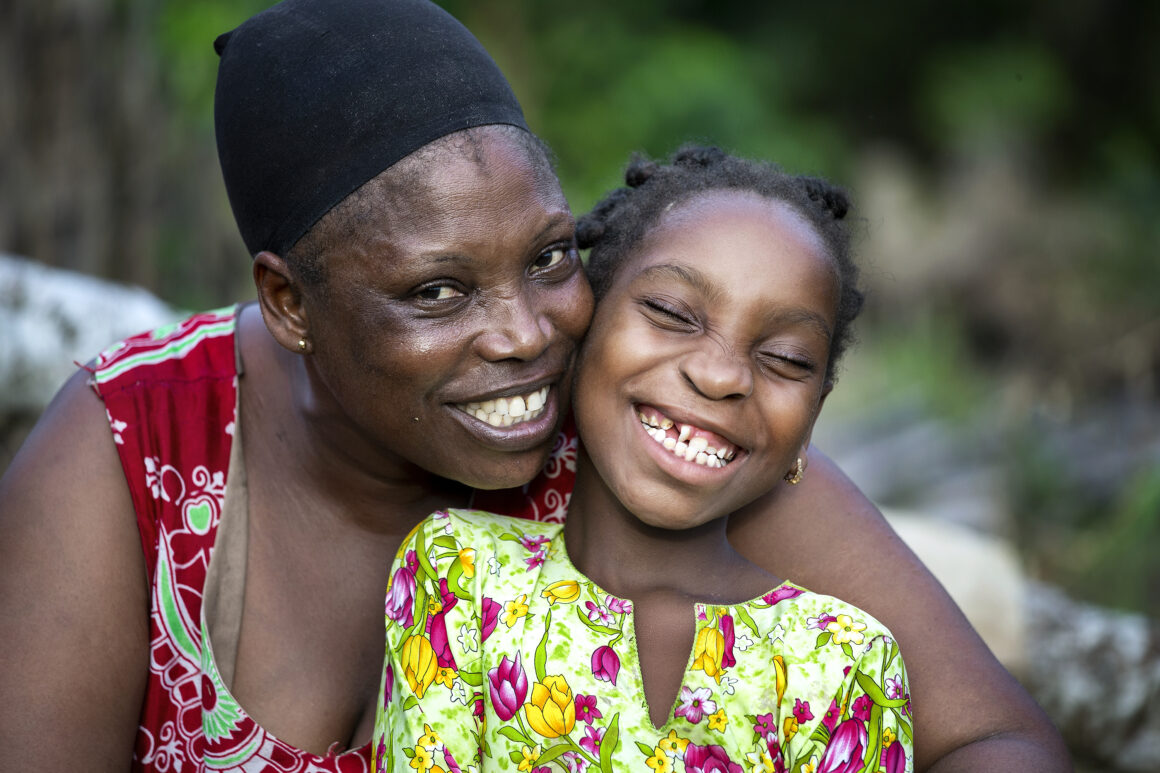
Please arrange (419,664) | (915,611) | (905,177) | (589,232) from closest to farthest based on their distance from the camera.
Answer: (419,664) < (915,611) < (589,232) < (905,177)

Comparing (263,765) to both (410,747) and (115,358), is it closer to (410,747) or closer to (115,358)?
(410,747)

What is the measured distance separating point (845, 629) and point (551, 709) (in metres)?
0.51

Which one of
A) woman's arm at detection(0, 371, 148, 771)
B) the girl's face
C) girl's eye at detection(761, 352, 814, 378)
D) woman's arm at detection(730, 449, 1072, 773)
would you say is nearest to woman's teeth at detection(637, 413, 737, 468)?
the girl's face

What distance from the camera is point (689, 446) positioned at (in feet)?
7.34

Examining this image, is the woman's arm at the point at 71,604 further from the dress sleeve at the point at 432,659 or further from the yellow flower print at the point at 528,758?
the yellow flower print at the point at 528,758

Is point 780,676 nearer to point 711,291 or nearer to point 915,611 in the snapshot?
point 915,611

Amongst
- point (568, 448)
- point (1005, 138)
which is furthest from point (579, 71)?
point (568, 448)

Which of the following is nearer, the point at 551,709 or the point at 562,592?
the point at 551,709

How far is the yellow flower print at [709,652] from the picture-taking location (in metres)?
2.19

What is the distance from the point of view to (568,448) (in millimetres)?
2729

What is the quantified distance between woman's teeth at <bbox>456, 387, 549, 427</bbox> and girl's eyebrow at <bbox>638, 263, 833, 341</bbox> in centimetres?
32

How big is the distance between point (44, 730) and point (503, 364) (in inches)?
40.0

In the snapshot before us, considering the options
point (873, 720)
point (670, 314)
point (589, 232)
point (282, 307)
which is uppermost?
point (589, 232)

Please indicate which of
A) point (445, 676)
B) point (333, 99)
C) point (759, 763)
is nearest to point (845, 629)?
point (759, 763)
